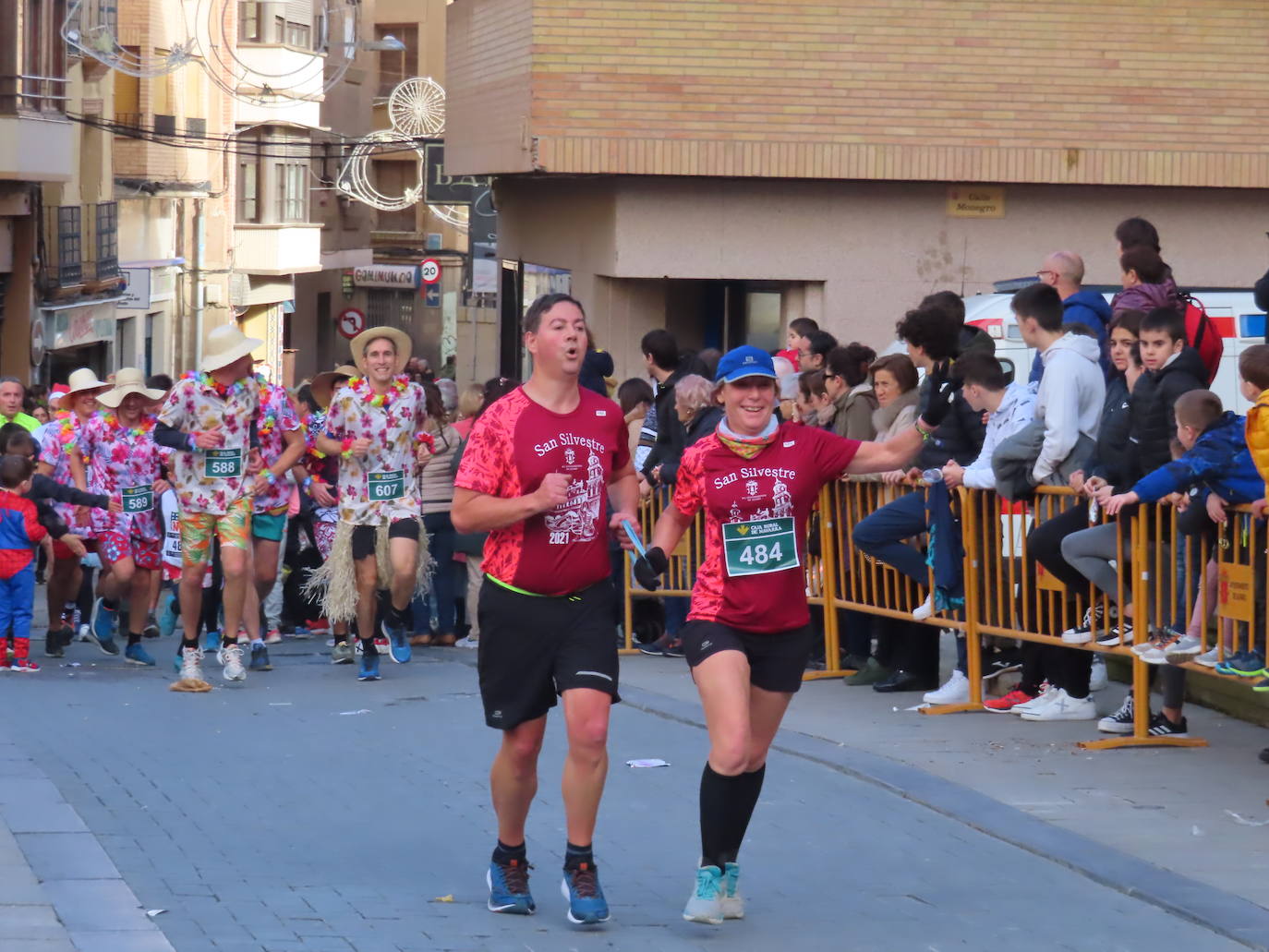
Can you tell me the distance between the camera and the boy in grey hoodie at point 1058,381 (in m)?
9.78

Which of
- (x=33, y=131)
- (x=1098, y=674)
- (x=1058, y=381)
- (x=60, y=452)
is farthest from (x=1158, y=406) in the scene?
(x=33, y=131)

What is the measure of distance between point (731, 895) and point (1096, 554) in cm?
366

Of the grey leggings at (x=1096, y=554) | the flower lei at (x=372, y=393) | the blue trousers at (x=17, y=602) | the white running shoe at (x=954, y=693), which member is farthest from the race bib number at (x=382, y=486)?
the grey leggings at (x=1096, y=554)

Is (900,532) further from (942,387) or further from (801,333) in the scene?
(801,333)

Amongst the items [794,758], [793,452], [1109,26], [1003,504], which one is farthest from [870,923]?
[1109,26]

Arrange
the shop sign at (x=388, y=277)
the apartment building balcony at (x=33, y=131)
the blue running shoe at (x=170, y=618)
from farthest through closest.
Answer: the shop sign at (x=388, y=277) < the apartment building balcony at (x=33, y=131) < the blue running shoe at (x=170, y=618)

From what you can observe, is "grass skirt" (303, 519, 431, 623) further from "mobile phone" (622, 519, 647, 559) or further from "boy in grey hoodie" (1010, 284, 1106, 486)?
"mobile phone" (622, 519, 647, 559)

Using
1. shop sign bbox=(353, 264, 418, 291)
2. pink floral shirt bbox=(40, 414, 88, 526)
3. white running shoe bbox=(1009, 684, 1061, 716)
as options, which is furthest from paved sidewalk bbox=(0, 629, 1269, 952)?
shop sign bbox=(353, 264, 418, 291)

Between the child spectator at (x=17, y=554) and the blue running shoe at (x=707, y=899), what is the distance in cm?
751

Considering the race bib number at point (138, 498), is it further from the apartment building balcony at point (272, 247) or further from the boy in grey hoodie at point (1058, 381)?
the apartment building balcony at point (272, 247)

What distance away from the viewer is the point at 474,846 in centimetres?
755

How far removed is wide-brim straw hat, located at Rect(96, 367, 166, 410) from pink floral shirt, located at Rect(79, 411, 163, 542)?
18 cm

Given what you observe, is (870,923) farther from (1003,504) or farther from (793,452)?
(1003,504)

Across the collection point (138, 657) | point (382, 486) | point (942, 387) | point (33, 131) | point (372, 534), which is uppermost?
point (33, 131)
